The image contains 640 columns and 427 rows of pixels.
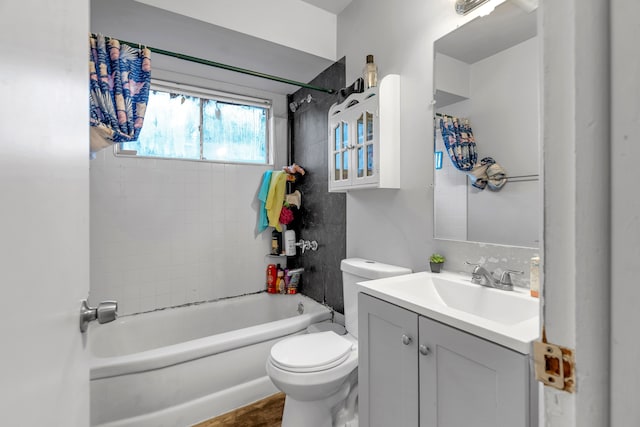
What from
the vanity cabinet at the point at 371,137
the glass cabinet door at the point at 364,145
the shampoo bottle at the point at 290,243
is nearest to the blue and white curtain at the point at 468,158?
the vanity cabinet at the point at 371,137

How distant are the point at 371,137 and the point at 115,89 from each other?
53.7 inches

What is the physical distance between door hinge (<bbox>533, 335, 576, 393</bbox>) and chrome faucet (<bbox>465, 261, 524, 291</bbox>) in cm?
91

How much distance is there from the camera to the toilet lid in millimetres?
1359

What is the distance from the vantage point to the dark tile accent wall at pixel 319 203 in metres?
2.21

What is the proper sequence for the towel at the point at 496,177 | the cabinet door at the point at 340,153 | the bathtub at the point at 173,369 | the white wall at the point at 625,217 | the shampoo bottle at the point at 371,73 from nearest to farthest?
the white wall at the point at 625,217, the towel at the point at 496,177, the bathtub at the point at 173,369, the shampoo bottle at the point at 371,73, the cabinet door at the point at 340,153

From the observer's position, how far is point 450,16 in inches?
53.9

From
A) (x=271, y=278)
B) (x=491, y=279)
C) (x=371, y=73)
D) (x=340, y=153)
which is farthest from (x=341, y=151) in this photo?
(x=271, y=278)

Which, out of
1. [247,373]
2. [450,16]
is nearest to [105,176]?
[247,373]

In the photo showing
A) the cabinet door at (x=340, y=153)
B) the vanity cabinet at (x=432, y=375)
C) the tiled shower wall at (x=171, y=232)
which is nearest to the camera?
the vanity cabinet at (x=432, y=375)

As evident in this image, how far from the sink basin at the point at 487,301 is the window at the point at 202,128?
2.09 meters

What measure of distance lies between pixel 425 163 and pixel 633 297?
4.31ft

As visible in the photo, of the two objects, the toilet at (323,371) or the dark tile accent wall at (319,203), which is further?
the dark tile accent wall at (319,203)

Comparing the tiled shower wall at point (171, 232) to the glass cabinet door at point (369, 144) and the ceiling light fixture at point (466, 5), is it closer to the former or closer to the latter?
the glass cabinet door at point (369, 144)

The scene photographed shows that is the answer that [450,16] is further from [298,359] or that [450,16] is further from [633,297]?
[298,359]
